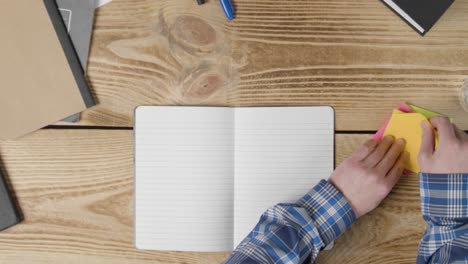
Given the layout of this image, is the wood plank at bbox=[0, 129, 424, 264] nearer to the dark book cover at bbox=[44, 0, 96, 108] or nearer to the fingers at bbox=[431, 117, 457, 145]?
the dark book cover at bbox=[44, 0, 96, 108]

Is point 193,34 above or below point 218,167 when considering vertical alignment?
above

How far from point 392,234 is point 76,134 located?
544 millimetres

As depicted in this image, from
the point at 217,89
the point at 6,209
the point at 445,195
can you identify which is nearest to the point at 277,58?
the point at 217,89

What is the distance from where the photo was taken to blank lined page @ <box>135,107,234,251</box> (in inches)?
30.0

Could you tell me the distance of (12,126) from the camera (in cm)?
76

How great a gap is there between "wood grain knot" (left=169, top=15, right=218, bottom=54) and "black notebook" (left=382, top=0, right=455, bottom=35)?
291mm

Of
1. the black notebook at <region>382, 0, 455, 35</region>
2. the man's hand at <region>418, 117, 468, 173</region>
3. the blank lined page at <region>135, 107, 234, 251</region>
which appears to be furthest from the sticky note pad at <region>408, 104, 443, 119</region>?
the blank lined page at <region>135, 107, 234, 251</region>

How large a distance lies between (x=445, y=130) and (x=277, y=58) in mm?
280

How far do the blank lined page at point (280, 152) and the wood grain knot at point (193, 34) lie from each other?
0.12 metres

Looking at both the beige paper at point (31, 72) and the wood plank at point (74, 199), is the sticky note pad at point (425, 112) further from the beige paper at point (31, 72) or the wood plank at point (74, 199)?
the beige paper at point (31, 72)

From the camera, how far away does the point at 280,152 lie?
754 mm

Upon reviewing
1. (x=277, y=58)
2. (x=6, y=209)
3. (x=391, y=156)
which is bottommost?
(x=6, y=209)

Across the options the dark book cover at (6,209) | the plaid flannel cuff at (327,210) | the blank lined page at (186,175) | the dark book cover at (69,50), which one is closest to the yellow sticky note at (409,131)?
the plaid flannel cuff at (327,210)

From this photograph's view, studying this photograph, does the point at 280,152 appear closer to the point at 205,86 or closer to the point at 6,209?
the point at 205,86
